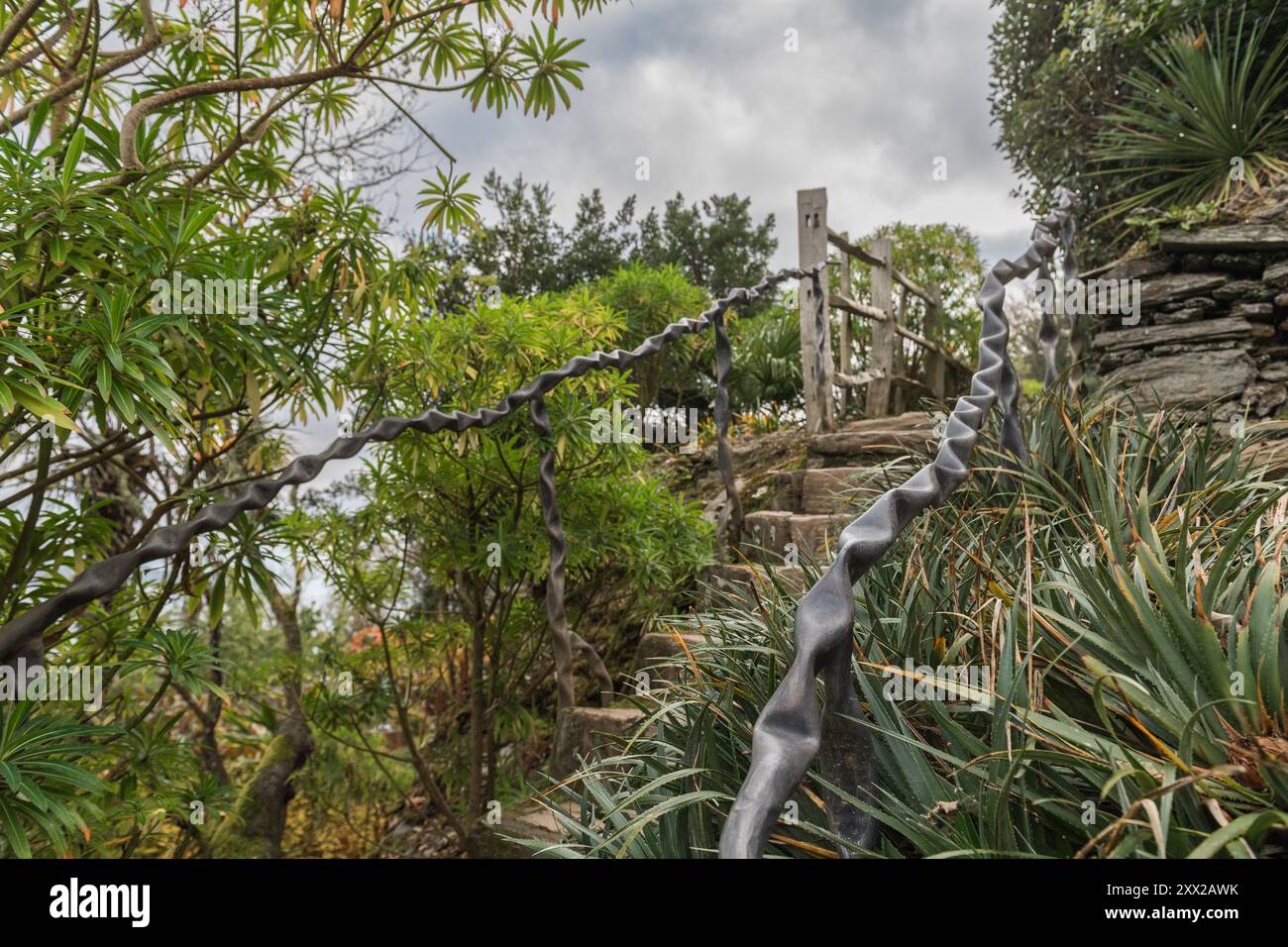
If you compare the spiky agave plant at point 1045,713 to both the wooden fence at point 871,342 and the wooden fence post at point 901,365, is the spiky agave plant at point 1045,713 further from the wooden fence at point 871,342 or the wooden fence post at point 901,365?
the wooden fence post at point 901,365

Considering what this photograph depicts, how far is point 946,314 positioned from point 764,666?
895 centimetres

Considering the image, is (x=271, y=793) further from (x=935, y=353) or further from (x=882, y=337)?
A: (x=935, y=353)

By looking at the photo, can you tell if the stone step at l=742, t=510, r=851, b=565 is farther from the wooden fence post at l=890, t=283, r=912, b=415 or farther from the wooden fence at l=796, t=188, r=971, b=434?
the wooden fence post at l=890, t=283, r=912, b=415

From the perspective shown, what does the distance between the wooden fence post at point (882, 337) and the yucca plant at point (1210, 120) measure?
1.77 metres

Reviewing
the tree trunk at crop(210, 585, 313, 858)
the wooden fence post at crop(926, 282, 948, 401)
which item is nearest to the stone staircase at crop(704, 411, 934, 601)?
the tree trunk at crop(210, 585, 313, 858)

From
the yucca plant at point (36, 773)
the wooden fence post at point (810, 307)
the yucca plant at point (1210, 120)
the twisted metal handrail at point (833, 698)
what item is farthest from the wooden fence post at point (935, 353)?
the yucca plant at point (36, 773)

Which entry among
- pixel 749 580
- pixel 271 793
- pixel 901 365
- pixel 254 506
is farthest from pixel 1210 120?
pixel 271 793

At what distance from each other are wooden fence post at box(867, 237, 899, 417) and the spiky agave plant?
181 inches

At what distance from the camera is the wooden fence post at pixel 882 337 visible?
6.55 metres

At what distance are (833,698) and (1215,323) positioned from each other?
471 cm

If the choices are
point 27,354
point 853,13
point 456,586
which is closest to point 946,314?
point 853,13

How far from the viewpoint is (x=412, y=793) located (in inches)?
207
